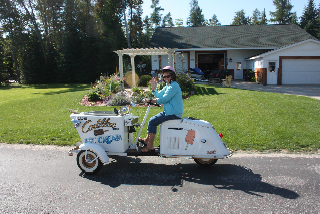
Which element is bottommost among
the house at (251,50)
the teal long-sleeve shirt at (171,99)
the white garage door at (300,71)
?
the teal long-sleeve shirt at (171,99)

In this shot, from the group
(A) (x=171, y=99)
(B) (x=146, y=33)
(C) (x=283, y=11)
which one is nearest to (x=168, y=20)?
(B) (x=146, y=33)

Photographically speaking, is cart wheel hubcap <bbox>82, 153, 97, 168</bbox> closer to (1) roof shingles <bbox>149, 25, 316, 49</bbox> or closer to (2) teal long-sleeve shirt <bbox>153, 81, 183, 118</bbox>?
(2) teal long-sleeve shirt <bbox>153, 81, 183, 118</bbox>

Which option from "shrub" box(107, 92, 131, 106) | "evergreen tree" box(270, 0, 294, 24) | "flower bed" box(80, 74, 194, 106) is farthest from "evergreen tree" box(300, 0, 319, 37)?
"shrub" box(107, 92, 131, 106)

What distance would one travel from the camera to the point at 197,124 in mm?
4707

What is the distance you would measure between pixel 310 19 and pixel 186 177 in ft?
166

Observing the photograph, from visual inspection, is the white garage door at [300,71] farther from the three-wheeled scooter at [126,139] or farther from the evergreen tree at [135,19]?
the evergreen tree at [135,19]

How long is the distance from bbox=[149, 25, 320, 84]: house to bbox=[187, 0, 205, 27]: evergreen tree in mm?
36035

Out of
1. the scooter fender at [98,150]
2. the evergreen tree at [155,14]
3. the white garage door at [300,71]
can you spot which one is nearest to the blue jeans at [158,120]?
the scooter fender at [98,150]

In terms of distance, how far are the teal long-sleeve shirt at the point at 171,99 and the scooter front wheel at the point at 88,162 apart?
1.62 meters

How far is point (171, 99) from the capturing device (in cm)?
492

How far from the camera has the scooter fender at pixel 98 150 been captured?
470cm

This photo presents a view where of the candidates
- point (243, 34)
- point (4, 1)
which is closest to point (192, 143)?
point (243, 34)

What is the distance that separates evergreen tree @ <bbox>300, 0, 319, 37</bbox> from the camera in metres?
43.2

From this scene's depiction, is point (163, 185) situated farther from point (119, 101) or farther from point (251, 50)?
point (251, 50)
